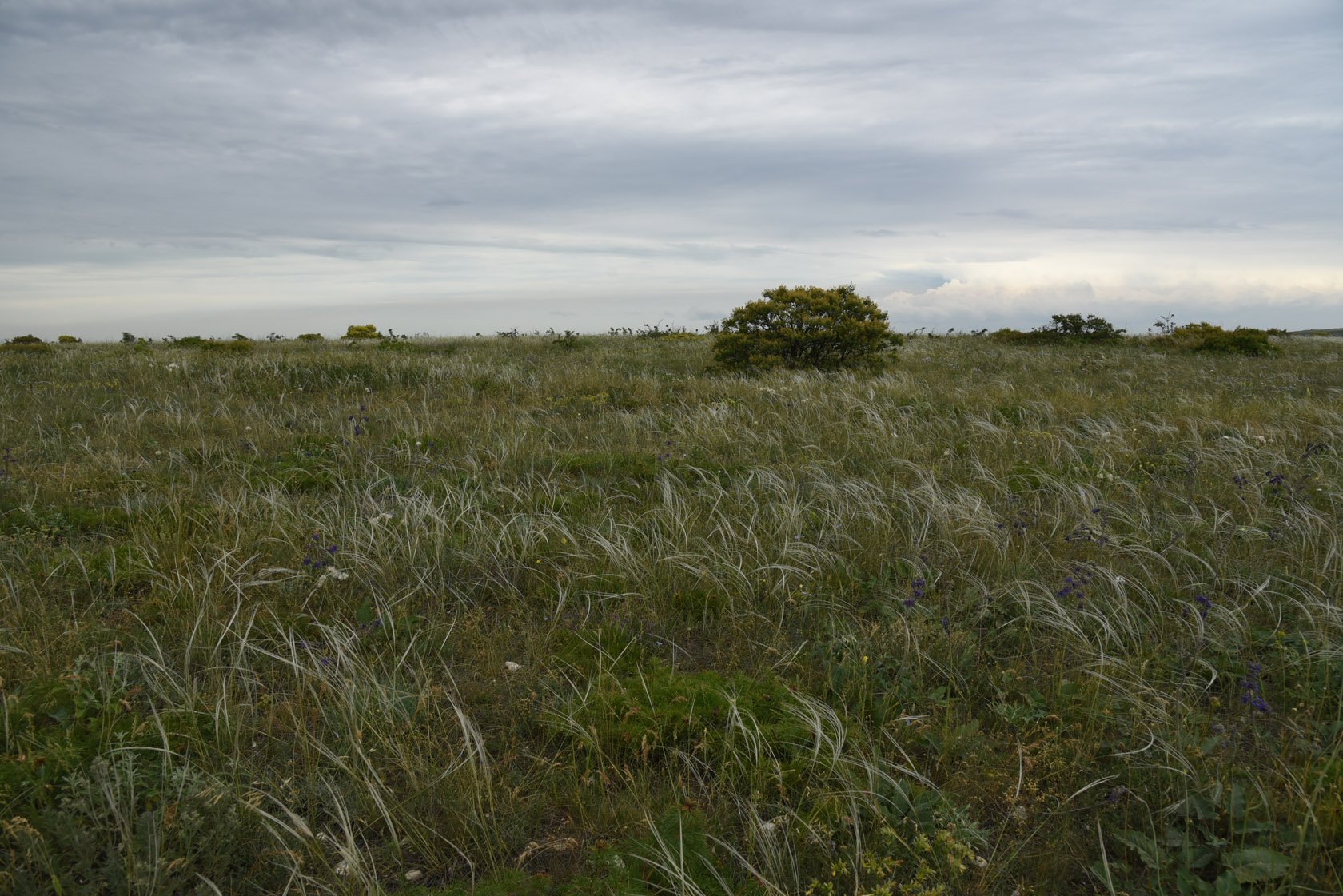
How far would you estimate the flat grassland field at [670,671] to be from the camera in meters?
1.88

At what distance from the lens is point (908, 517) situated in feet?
13.6

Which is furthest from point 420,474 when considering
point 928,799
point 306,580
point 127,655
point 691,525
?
point 928,799

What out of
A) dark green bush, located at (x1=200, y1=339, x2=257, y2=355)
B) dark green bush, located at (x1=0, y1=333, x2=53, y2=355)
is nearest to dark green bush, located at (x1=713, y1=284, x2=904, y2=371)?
dark green bush, located at (x1=200, y1=339, x2=257, y2=355)

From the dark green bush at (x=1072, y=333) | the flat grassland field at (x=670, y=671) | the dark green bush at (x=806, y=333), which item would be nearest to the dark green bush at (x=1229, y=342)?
the dark green bush at (x=1072, y=333)

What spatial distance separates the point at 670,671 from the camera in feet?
8.82

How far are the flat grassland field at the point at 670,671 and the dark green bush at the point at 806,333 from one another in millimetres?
6156

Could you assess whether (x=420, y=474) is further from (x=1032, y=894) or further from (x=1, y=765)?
(x=1032, y=894)

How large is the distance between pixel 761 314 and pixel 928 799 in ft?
34.6

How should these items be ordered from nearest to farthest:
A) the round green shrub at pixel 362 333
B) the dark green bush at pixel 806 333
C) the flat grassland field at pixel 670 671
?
the flat grassland field at pixel 670 671 → the dark green bush at pixel 806 333 → the round green shrub at pixel 362 333

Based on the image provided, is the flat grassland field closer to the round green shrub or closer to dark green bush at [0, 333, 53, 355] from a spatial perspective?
dark green bush at [0, 333, 53, 355]

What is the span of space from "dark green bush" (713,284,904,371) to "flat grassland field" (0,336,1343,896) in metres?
6.16

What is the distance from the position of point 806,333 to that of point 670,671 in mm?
9837

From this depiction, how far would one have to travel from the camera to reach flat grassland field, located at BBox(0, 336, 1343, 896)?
6.18ft

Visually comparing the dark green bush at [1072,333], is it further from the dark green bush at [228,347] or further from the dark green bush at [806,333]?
the dark green bush at [228,347]
